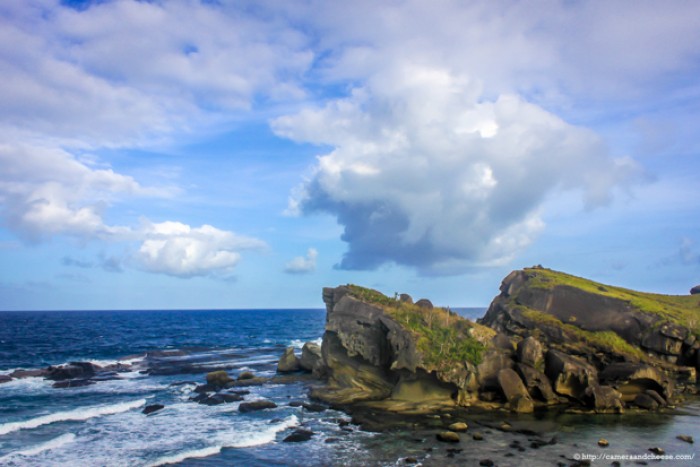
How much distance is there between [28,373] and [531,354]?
196ft

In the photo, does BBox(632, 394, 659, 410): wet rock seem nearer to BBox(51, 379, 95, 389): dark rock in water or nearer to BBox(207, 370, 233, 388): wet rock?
BBox(207, 370, 233, 388): wet rock

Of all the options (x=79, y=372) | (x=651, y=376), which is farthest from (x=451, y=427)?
(x=79, y=372)

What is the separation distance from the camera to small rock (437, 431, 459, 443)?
3136 cm

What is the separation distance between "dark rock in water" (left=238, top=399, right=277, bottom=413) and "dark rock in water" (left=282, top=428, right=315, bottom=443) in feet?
28.6

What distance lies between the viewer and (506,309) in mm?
61688

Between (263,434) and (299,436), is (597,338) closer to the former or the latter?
(299,436)

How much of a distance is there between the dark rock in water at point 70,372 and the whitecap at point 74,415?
750 inches

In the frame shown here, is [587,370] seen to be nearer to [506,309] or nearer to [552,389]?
[552,389]

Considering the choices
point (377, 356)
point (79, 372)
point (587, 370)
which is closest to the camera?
point (587, 370)

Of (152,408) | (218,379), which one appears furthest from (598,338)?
(152,408)

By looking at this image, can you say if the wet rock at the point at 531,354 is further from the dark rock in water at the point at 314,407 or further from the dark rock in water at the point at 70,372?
the dark rock in water at the point at 70,372

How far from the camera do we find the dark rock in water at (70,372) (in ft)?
191

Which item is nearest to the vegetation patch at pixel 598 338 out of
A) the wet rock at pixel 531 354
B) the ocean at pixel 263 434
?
the ocean at pixel 263 434

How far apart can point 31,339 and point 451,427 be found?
108m
